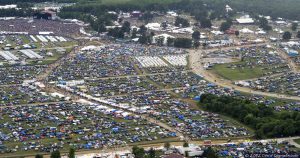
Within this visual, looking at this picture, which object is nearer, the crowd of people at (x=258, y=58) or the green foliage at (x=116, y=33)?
the crowd of people at (x=258, y=58)

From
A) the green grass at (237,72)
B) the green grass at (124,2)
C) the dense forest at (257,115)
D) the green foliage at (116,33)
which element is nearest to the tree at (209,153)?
Answer: the dense forest at (257,115)

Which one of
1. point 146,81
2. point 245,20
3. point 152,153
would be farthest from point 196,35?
point 152,153

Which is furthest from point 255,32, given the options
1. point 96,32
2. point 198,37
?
point 96,32

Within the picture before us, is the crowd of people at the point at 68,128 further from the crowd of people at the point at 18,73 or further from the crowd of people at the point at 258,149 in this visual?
the crowd of people at the point at 18,73

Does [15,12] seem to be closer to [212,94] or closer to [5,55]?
[5,55]

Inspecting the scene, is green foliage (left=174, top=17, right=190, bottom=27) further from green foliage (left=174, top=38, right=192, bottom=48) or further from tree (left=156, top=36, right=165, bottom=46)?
green foliage (left=174, top=38, right=192, bottom=48)

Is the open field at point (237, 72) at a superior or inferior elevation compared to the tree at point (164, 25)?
superior
